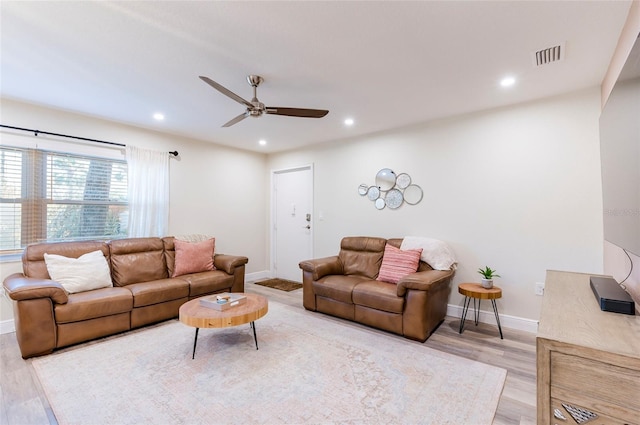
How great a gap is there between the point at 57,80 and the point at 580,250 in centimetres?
515

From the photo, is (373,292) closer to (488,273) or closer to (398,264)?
(398,264)

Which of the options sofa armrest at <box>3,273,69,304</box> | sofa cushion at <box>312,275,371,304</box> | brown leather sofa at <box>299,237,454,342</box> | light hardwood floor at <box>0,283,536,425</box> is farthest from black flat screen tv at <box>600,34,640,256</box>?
sofa armrest at <box>3,273,69,304</box>

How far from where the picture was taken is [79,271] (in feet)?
9.80

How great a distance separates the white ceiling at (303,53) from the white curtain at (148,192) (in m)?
0.76

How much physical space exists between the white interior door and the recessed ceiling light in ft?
10.0

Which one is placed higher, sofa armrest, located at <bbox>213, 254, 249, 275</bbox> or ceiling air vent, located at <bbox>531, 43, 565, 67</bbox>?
ceiling air vent, located at <bbox>531, 43, 565, 67</bbox>

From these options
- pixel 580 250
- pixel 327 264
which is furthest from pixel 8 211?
pixel 580 250

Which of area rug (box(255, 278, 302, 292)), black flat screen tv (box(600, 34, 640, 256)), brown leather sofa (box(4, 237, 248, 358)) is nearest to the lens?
black flat screen tv (box(600, 34, 640, 256))

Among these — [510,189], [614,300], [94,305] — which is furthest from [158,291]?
[510,189]

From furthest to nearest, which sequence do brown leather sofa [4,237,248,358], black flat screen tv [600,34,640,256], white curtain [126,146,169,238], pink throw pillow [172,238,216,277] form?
white curtain [126,146,169,238], pink throw pillow [172,238,216,277], brown leather sofa [4,237,248,358], black flat screen tv [600,34,640,256]

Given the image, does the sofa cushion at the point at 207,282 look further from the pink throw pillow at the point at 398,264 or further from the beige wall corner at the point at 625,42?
the beige wall corner at the point at 625,42

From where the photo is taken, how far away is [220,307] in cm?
251

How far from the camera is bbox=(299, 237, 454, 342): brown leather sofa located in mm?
2797

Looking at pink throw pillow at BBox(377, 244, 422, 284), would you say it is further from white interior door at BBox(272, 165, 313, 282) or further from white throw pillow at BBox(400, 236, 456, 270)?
white interior door at BBox(272, 165, 313, 282)
